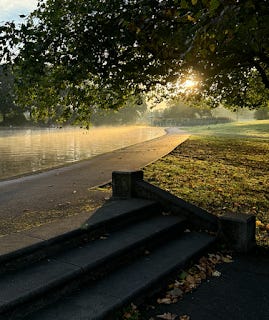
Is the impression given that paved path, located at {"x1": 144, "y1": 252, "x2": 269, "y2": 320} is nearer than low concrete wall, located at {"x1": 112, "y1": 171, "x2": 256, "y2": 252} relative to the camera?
Yes

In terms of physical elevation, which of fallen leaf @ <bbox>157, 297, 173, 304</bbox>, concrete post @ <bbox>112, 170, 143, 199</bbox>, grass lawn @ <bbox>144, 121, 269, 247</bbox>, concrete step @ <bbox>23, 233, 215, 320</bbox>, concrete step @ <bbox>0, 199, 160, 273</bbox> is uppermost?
concrete post @ <bbox>112, 170, 143, 199</bbox>

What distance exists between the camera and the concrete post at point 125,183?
7332 millimetres

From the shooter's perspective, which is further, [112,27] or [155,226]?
[112,27]

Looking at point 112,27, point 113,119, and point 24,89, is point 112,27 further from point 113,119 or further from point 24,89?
point 113,119

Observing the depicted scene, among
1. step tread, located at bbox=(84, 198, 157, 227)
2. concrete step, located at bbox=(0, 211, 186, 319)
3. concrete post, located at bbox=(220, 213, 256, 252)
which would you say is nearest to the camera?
concrete step, located at bbox=(0, 211, 186, 319)

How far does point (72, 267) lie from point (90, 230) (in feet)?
3.41

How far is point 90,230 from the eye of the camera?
5371 mm

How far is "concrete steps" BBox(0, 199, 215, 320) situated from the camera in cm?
381

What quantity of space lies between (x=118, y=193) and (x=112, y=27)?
15.2ft

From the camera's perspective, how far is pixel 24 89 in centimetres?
1013

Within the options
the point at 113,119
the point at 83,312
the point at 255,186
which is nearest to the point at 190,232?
the point at 83,312

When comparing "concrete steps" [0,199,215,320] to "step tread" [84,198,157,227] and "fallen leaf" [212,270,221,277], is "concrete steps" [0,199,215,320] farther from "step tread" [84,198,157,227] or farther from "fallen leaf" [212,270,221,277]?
"fallen leaf" [212,270,221,277]

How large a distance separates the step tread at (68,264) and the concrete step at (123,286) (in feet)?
0.80

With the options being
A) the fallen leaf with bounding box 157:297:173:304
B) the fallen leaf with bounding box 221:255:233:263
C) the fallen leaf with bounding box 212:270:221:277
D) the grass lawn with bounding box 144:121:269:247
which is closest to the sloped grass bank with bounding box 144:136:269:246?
the grass lawn with bounding box 144:121:269:247
